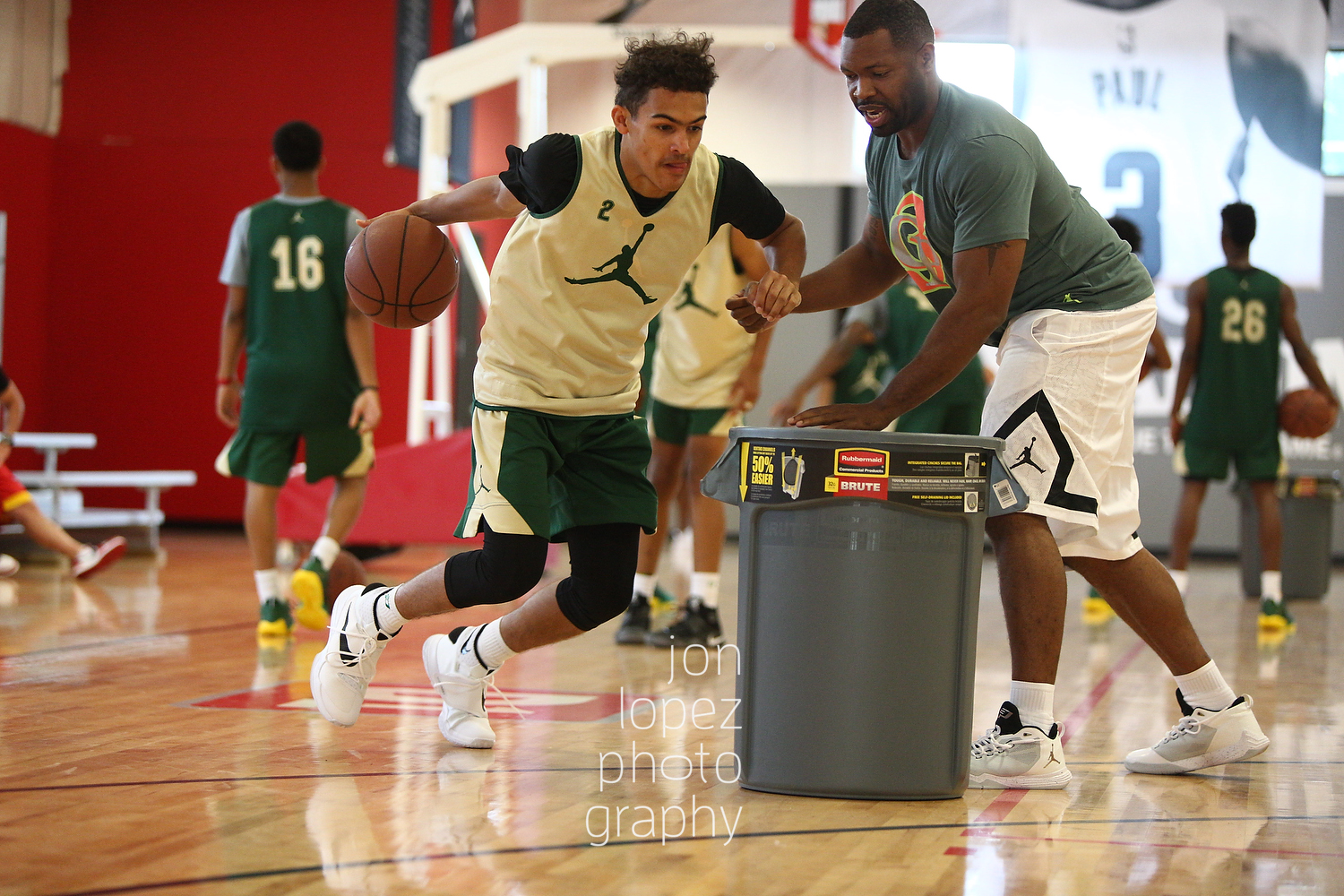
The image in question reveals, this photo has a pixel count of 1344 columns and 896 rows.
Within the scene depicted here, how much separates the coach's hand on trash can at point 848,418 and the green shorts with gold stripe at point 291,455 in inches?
108

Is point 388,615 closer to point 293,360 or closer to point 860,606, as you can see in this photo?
point 860,606

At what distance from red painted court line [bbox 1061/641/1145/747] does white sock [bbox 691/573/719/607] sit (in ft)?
4.71

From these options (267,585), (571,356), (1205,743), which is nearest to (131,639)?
(267,585)

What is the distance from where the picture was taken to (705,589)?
506 centimetres

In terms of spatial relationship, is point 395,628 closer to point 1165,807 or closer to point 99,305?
point 1165,807

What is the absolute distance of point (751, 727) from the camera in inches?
106

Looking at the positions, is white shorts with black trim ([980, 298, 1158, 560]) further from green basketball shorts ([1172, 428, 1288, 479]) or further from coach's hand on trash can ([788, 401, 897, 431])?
green basketball shorts ([1172, 428, 1288, 479])

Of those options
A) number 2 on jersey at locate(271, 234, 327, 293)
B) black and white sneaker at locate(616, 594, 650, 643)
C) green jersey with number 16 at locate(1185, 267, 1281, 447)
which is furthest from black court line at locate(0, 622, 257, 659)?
green jersey with number 16 at locate(1185, 267, 1281, 447)

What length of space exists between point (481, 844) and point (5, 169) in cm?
1010

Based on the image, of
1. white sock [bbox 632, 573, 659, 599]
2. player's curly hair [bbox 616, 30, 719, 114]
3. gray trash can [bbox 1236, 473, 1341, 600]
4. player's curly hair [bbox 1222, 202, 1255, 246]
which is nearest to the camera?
player's curly hair [bbox 616, 30, 719, 114]

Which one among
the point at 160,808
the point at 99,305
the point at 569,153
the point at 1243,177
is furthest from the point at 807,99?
the point at 160,808

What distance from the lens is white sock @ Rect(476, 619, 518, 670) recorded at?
3.10 metres

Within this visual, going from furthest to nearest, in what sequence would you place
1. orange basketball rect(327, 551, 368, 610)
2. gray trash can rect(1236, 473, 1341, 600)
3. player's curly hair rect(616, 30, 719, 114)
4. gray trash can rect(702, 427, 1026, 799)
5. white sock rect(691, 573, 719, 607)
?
gray trash can rect(1236, 473, 1341, 600), white sock rect(691, 573, 719, 607), orange basketball rect(327, 551, 368, 610), player's curly hair rect(616, 30, 719, 114), gray trash can rect(702, 427, 1026, 799)

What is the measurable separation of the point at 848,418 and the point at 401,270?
1.14m
